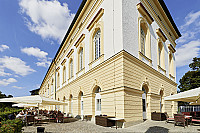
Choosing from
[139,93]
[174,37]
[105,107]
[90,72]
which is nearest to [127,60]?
[139,93]

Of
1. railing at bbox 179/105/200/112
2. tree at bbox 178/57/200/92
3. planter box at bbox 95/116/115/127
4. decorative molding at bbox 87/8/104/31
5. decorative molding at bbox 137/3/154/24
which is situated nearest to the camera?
planter box at bbox 95/116/115/127

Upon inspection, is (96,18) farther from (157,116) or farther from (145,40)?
(157,116)

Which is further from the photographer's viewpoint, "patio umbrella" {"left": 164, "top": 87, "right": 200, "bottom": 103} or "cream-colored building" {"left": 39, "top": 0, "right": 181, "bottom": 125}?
"cream-colored building" {"left": 39, "top": 0, "right": 181, "bottom": 125}

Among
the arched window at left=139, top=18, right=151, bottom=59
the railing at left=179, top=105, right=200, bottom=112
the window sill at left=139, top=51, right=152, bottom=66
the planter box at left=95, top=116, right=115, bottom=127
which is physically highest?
the arched window at left=139, top=18, right=151, bottom=59

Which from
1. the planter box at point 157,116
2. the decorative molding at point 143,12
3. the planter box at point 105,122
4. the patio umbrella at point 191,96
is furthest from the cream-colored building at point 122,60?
the patio umbrella at point 191,96

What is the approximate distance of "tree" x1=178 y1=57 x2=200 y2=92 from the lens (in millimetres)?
33406

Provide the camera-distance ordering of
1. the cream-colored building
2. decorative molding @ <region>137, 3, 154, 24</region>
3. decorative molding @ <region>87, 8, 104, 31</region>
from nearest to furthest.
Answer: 1. the cream-colored building
2. decorative molding @ <region>137, 3, 154, 24</region>
3. decorative molding @ <region>87, 8, 104, 31</region>

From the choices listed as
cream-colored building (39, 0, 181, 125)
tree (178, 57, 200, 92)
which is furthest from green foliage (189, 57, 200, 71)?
cream-colored building (39, 0, 181, 125)

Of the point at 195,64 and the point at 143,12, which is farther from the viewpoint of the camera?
the point at 195,64

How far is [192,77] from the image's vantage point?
3434 cm

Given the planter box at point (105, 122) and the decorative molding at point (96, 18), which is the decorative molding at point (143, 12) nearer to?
the decorative molding at point (96, 18)

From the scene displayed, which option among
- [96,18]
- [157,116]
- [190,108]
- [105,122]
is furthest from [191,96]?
[190,108]

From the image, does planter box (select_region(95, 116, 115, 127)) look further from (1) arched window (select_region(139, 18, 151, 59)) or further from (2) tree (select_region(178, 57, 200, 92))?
(2) tree (select_region(178, 57, 200, 92))

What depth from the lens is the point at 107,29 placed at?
39.4 feet
